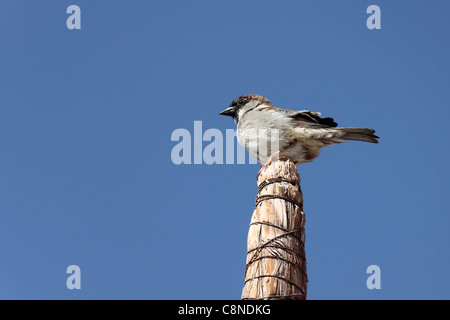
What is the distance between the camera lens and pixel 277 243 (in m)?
4.34

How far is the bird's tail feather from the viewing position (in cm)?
643

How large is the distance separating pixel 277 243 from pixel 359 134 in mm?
2621

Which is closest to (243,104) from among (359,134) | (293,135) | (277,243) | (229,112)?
(229,112)

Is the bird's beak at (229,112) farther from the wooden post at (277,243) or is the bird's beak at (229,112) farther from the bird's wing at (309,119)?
the wooden post at (277,243)

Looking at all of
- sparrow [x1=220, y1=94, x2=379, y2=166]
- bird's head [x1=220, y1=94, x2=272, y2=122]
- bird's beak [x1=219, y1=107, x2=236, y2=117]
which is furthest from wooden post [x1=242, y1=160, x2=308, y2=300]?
bird's beak [x1=219, y1=107, x2=236, y2=117]

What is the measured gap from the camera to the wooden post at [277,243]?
4184 mm

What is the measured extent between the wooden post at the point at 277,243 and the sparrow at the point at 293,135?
1507mm

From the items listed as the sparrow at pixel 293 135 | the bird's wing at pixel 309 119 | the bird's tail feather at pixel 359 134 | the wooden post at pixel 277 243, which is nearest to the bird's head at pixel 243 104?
the sparrow at pixel 293 135

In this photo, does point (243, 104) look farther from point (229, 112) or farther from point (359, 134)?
point (359, 134)

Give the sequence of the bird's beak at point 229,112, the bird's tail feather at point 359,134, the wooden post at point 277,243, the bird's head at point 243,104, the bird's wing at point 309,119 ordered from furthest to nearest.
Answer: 1. the bird's beak at point 229,112
2. the bird's head at point 243,104
3. the bird's wing at point 309,119
4. the bird's tail feather at point 359,134
5. the wooden post at point 277,243

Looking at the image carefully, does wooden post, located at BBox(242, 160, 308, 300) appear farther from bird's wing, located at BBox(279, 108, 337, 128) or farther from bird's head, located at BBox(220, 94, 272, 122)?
bird's head, located at BBox(220, 94, 272, 122)

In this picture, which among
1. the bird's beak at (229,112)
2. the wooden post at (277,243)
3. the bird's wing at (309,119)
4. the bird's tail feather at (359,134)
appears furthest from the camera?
the bird's beak at (229,112)
